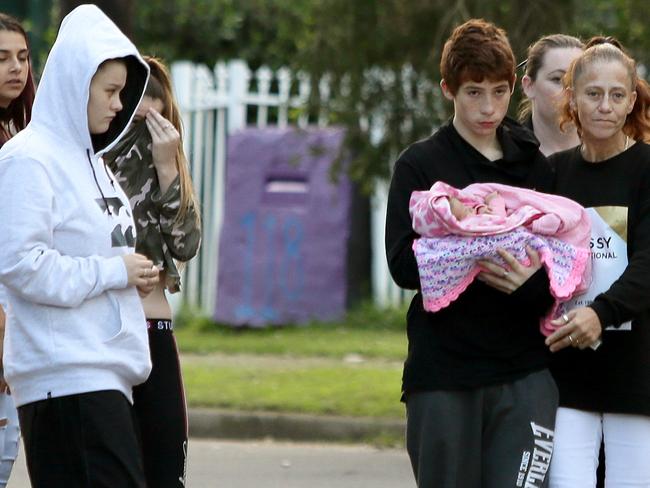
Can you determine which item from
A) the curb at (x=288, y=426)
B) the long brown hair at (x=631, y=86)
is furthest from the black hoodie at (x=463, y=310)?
the curb at (x=288, y=426)

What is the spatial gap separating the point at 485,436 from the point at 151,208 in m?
1.41

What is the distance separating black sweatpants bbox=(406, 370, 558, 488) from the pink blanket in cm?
25

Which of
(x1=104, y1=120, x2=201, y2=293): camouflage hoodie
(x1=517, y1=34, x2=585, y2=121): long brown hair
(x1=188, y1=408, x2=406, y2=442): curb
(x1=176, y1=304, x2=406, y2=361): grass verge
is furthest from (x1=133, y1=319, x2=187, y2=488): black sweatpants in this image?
(x1=176, y1=304, x2=406, y2=361): grass verge

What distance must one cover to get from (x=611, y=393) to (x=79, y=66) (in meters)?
1.83

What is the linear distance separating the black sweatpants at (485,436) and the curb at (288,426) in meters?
Result: 4.52

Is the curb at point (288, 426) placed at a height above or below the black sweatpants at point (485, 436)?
below

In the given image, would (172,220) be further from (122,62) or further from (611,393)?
(611,393)

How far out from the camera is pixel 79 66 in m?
4.28

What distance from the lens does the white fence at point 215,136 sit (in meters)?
13.2

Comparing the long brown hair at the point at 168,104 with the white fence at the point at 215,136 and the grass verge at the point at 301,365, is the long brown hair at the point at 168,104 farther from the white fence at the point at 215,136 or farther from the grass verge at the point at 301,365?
the white fence at the point at 215,136

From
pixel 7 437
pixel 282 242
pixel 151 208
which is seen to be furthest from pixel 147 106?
pixel 282 242

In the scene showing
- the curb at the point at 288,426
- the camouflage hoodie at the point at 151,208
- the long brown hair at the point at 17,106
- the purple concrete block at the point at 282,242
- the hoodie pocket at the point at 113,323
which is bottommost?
the curb at the point at 288,426

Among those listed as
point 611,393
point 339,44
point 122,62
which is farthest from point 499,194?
point 339,44

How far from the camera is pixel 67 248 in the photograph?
420 centimetres
